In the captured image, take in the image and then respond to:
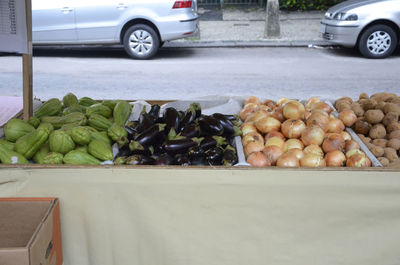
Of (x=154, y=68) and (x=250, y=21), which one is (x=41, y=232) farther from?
(x=250, y=21)

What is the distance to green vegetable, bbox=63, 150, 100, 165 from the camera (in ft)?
8.24

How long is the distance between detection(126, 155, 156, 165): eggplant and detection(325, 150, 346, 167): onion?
1.06 m

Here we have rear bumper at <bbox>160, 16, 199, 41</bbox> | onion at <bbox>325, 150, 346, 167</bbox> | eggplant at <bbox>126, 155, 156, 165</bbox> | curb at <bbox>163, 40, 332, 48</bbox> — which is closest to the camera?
eggplant at <bbox>126, 155, 156, 165</bbox>

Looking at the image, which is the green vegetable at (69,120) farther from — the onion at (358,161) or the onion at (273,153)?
the onion at (358,161)

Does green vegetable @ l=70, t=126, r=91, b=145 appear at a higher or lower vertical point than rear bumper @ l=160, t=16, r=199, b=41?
lower

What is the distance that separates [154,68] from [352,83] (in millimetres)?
3940

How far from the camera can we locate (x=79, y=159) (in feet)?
8.28

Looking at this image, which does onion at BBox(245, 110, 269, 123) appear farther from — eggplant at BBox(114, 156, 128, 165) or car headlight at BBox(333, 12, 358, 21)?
car headlight at BBox(333, 12, 358, 21)

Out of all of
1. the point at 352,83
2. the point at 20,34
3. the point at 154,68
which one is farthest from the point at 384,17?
the point at 20,34

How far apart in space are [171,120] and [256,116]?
0.64 metres

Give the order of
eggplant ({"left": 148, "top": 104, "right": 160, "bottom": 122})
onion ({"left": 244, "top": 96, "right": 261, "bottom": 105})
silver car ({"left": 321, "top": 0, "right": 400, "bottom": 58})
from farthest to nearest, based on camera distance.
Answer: silver car ({"left": 321, "top": 0, "right": 400, "bottom": 58}) < onion ({"left": 244, "top": 96, "right": 261, "bottom": 105}) < eggplant ({"left": 148, "top": 104, "right": 160, "bottom": 122})

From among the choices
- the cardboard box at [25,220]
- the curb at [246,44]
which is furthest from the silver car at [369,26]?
the cardboard box at [25,220]

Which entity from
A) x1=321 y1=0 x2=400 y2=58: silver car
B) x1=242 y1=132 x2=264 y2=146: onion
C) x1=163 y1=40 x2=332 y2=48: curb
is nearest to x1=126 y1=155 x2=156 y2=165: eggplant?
x1=242 y1=132 x2=264 y2=146: onion

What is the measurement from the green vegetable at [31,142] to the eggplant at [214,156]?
39.1 inches
